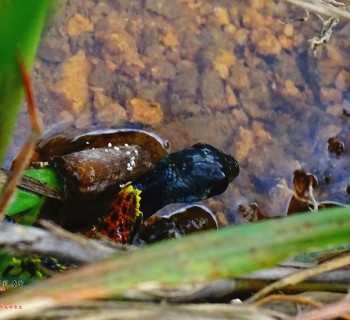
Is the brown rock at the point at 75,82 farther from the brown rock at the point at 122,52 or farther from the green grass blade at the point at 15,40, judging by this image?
the green grass blade at the point at 15,40

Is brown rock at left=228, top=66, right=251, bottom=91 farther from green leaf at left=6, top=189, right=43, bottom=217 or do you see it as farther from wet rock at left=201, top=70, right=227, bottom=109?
green leaf at left=6, top=189, right=43, bottom=217

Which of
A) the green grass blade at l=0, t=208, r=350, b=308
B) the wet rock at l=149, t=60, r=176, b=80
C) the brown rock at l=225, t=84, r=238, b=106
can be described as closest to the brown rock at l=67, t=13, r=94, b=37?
the wet rock at l=149, t=60, r=176, b=80

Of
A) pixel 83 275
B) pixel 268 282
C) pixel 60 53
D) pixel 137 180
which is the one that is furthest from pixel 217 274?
pixel 60 53

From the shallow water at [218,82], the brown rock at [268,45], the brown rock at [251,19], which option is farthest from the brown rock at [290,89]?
the brown rock at [251,19]

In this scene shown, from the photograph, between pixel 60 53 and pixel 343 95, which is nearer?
pixel 60 53

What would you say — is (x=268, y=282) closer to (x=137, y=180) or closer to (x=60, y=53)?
(x=137, y=180)

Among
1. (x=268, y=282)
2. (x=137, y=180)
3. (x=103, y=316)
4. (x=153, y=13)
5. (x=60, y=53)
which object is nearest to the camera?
Answer: (x=103, y=316)

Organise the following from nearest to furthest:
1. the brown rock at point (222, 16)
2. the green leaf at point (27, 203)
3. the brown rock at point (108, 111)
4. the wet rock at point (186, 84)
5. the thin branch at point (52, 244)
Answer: the thin branch at point (52, 244)
the green leaf at point (27, 203)
the brown rock at point (108, 111)
the wet rock at point (186, 84)
the brown rock at point (222, 16)

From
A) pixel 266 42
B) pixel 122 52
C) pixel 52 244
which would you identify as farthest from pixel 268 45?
pixel 52 244
